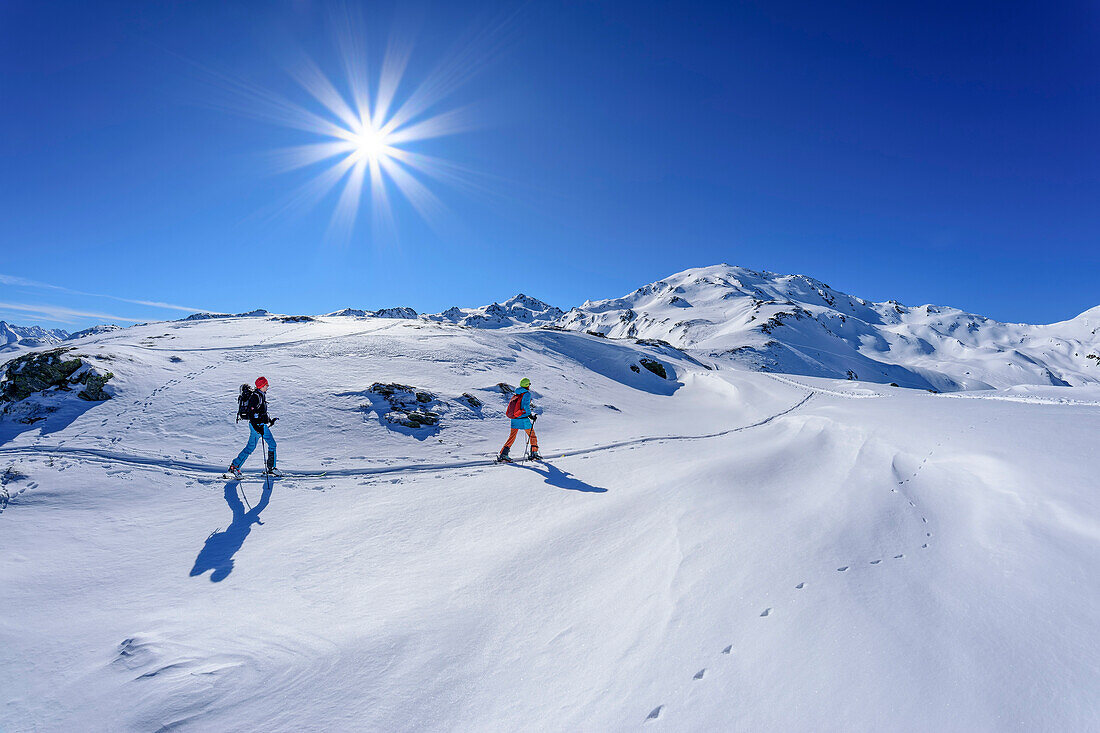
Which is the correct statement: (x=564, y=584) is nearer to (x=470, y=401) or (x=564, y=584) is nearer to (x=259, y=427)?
(x=259, y=427)

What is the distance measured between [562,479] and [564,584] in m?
4.10

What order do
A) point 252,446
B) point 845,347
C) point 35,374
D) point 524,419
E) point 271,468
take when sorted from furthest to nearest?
Result: point 845,347, point 35,374, point 524,419, point 271,468, point 252,446

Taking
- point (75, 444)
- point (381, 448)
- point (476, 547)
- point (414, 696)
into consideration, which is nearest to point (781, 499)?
point (476, 547)

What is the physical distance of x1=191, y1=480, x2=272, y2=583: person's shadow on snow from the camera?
5.44 m

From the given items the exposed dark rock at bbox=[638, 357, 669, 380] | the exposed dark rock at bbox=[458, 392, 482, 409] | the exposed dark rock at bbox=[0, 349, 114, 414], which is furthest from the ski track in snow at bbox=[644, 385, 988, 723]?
the exposed dark rock at bbox=[638, 357, 669, 380]

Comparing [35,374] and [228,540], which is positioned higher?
[35,374]

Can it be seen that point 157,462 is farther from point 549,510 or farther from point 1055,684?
point 1055,684

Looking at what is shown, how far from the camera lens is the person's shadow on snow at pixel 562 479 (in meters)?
8.27

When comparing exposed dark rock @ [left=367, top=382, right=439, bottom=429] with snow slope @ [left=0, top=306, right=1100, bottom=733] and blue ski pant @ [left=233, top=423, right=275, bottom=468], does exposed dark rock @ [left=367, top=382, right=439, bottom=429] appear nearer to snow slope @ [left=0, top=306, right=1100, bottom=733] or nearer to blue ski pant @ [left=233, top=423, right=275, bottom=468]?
snow slope @ [left=0, top=306, right=1100, bottom=733]

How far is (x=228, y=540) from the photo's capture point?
6.20 metres

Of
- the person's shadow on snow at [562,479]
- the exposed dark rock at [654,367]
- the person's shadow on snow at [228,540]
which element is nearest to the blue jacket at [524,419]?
the person's shadow on snow at [562,479]

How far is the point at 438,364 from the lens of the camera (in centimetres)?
1992

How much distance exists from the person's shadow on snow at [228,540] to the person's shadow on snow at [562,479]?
546 centimetres

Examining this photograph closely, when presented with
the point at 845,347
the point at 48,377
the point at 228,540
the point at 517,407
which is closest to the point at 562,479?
the point at 517,407
